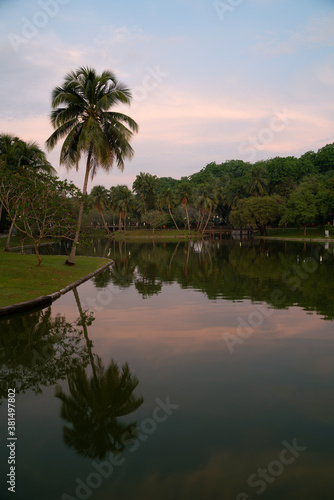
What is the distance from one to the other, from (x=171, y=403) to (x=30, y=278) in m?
15.5

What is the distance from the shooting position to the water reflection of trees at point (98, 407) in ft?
18.7

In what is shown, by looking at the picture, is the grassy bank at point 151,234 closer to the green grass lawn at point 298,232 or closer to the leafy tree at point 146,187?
the leafy tree at point 146,187

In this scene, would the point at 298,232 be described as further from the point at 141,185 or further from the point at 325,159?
the point at 141,185

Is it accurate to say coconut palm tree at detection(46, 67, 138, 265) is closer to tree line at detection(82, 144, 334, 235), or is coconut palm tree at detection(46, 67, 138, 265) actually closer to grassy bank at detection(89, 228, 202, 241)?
tree line at detection(82, 144, 334, 235)

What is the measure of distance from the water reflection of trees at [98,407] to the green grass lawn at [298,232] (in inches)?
2705

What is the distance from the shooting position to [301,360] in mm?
9000

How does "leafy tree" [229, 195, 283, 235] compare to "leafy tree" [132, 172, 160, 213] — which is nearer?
"leafy tree" [229, 195, 283, 235]

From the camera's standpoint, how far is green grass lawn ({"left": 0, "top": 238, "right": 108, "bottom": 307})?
16.4 metres

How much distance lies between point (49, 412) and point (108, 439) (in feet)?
4.72

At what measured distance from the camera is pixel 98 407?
676cm

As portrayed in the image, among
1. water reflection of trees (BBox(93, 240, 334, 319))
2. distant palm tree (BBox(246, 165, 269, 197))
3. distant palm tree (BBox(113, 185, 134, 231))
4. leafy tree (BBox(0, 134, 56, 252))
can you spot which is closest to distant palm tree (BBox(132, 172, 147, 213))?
distant palm tree (BBox(113, 185, 134, 231))

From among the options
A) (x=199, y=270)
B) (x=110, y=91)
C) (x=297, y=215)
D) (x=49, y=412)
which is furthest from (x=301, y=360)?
(x=297, y=215)

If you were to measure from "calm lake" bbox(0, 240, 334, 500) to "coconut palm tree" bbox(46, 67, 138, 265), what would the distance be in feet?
49.7

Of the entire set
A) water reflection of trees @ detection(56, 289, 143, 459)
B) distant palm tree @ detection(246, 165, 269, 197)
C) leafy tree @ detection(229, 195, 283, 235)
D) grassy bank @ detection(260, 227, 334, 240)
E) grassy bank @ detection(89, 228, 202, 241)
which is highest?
distant palm tree @ detection(246, 165, 269, 197)
